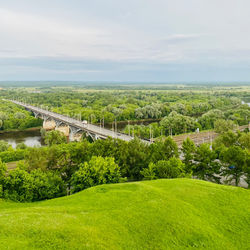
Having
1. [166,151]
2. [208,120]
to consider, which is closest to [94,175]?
[166,151]

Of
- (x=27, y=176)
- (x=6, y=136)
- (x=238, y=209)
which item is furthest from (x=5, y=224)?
(x=6, y=136)

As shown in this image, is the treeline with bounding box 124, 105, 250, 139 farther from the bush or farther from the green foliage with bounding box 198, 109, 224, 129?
the bush

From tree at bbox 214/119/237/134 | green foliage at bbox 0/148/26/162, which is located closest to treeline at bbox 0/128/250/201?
green foliage at bbox 0/148/26/162

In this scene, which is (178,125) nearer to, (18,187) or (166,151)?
(166,151)

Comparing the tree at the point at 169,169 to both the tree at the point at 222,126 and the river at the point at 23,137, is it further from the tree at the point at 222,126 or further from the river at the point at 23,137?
the river at the point at 23,137

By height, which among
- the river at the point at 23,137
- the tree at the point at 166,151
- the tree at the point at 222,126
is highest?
the tree at the point at 166,151

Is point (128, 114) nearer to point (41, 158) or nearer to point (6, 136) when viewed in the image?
point (6, 136)

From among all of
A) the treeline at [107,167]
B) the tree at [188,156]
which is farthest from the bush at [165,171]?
the tree at [188,156]

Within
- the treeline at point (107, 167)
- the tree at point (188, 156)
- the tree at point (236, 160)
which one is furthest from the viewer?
the tree at point (188, 156)
